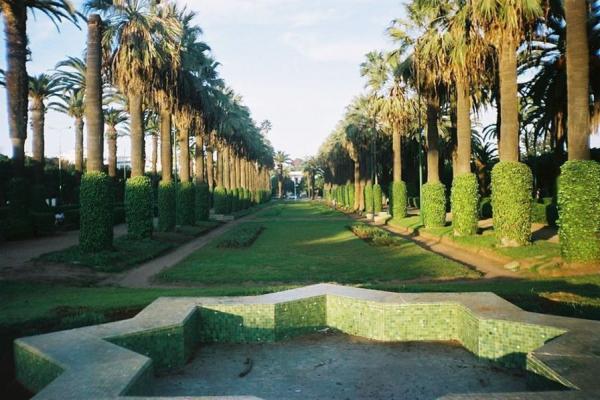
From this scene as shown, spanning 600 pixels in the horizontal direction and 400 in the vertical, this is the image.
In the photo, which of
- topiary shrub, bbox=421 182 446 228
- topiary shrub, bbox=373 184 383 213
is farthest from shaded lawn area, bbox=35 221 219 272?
topiary shrub, bbox=373 184 383 213

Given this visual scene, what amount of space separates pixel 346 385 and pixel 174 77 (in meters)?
28.1

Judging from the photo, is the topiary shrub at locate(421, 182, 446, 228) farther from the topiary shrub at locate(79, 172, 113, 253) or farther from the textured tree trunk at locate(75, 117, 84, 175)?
the textured tree trunk at locate(75, 117, 84, 175)

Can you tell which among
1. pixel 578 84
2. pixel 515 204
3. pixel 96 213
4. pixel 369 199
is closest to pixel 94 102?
pixel 96 213

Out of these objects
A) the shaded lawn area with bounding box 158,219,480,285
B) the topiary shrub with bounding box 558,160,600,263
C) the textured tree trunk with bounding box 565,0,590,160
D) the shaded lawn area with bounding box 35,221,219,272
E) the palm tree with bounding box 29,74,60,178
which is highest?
the palm tree with bounding box 29,74,60,178

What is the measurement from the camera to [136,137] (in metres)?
27.8

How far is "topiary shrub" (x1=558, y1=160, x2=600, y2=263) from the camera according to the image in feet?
48.4

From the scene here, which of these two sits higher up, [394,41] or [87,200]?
[394,41]

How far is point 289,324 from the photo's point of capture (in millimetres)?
8594

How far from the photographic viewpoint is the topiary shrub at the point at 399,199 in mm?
41562

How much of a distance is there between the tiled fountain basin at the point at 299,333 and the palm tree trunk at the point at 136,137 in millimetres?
20072

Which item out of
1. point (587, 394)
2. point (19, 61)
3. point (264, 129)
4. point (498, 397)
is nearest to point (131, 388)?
point (498, 397)

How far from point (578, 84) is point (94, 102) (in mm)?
19256

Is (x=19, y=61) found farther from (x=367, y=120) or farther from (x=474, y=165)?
(x=474, y=165)

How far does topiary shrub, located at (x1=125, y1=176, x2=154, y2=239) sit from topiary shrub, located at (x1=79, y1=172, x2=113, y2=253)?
450 cm
